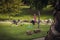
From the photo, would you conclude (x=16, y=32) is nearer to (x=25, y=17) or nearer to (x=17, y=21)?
(x=17, y=21)

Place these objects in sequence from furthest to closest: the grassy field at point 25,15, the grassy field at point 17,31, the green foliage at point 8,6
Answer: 1. the grassy field at point 25,15
2. the green foliage at point 8,6
3. the grassy field at point 17,31

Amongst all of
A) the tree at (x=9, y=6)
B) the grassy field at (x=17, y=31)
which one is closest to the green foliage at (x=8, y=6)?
the tree at (x=9, y=6)

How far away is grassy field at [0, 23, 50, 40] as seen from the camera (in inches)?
918

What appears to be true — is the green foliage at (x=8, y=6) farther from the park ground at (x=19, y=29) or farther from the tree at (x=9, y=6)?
the park ground at (x=19, y=29)

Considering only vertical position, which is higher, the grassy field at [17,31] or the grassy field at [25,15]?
the grassy field at [25,15]

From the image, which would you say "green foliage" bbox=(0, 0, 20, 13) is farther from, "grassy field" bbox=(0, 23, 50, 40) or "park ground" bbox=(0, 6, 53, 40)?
"grassy field" bbox=(0, 23, 50, 40)

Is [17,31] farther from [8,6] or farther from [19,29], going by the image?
[8,6]

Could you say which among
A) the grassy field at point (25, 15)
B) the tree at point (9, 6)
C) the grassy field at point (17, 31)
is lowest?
the grassy field at point (17, 31)

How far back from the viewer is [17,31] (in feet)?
81.0

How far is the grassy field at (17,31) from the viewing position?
76.5ft

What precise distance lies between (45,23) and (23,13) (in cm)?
573

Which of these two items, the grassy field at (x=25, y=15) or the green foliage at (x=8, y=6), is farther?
the grassy field at (x=25, y=15)

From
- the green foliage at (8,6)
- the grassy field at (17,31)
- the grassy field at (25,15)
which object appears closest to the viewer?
the grassy field at (17,31)

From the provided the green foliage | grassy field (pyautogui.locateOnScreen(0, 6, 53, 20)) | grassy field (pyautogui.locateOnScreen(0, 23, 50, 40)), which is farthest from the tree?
grassy field (pyautogui.locateOnScreen(0, 23, 50, 40))
